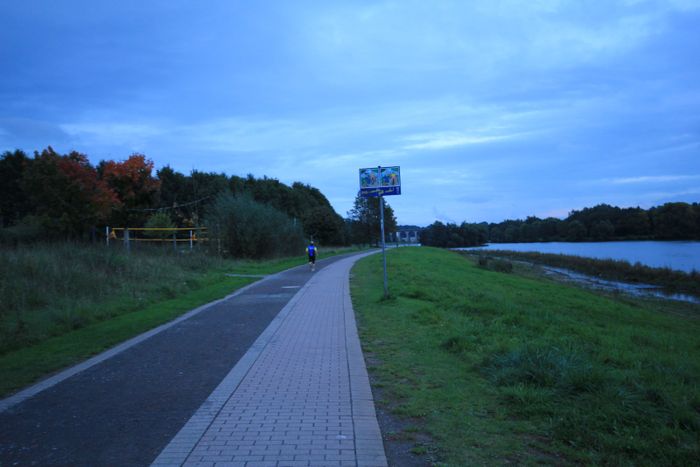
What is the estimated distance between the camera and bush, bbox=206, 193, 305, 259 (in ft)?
111

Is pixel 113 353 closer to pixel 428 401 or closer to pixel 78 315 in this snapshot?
pixel 78 315

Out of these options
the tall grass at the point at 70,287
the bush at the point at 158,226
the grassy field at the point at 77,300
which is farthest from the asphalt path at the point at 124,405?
the bush at the point at 158,226

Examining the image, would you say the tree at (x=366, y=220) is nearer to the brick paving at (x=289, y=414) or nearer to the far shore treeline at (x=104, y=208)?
the far shore treeline at (x=104, y=208)

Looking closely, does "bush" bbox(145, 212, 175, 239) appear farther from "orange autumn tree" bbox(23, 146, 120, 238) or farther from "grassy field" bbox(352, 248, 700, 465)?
"grassy field" bbox(352, 248, 700, 465)

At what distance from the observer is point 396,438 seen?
13.6ft

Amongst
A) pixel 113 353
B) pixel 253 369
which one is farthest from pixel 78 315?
pixel 253 369

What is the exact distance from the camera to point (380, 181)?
13461 millimetres

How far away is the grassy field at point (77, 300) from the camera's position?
7.73 meters

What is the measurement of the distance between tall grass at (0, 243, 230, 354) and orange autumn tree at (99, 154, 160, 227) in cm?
2282

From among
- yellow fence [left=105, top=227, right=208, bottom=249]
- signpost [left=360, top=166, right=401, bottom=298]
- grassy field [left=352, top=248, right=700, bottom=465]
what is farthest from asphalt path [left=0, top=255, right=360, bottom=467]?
yellow fence [left=105, top=227, right=208, bottom=249]

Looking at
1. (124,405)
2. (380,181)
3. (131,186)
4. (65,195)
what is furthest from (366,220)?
(124,405)

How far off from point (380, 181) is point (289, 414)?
949 centimetres

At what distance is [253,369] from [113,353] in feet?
9.24

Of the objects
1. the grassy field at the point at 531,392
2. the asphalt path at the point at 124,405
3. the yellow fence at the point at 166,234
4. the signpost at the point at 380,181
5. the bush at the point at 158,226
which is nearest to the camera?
the grassy field at the point at 531,392
